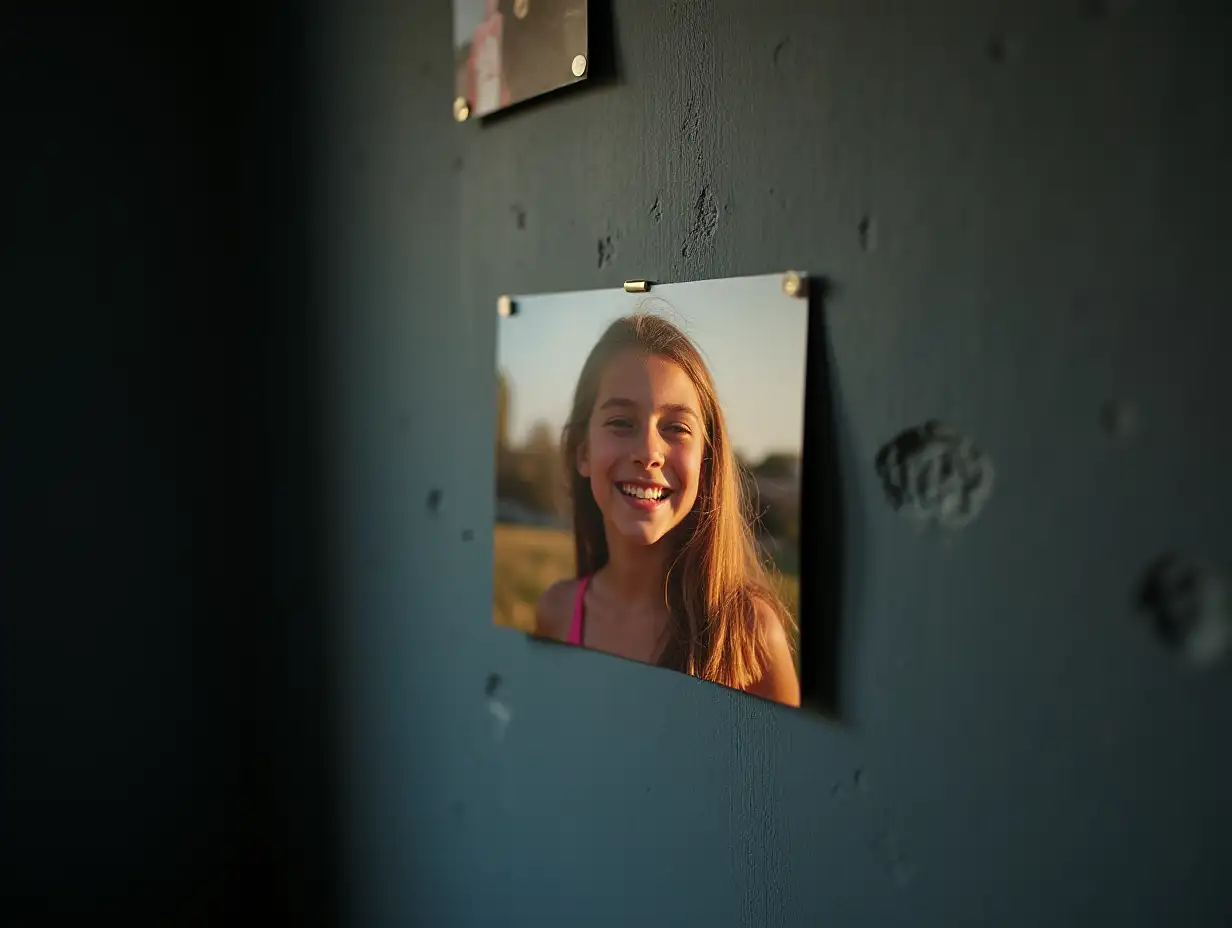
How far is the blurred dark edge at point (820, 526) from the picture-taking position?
79cm

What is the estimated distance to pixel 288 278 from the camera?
1391 millimetres

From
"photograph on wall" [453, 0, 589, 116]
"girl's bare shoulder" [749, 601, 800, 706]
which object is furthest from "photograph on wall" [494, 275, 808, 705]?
"photograph on wall" [453, 0, 589, 116]

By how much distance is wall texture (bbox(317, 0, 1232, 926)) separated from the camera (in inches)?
24.4

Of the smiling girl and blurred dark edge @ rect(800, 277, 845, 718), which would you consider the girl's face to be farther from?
blurred dark edge @ rect(800, 277, 845, 718)

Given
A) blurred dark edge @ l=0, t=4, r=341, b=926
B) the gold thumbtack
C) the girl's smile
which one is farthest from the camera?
blurred dark edge @ l=0, t=4, r=341, b=926

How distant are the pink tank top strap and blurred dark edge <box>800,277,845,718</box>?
0.27 meters

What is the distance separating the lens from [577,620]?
1006mm

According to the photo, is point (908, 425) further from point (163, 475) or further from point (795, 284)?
point (163, 475)

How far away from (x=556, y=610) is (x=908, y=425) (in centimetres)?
45

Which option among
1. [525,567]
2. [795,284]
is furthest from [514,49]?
[525,567]

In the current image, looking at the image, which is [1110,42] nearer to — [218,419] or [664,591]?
[664,591]

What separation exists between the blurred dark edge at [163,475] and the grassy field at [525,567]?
40cm

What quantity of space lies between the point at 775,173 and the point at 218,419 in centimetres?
102

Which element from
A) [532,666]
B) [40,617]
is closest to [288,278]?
[40,617]
